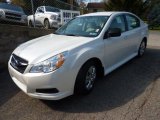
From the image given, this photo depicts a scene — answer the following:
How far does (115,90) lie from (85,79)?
33.2 inches

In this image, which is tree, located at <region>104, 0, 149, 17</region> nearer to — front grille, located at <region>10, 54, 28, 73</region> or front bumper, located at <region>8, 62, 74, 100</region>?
front grille, located at <region>10, 54, 28, 73</region>

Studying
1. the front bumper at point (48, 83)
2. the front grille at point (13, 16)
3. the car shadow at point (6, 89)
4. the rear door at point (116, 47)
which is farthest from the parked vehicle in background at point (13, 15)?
the front bumper at point (48, 83)

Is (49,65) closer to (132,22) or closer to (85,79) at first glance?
(85,79)

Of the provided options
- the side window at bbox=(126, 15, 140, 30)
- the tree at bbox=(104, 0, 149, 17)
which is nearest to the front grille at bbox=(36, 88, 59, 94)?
the side window at bbox=(126, 15, 140, 30)

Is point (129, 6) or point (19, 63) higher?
point (129, 6)

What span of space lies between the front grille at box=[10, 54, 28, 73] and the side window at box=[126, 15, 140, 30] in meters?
3.29

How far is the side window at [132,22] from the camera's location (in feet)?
20.2

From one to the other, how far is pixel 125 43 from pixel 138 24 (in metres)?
1.57

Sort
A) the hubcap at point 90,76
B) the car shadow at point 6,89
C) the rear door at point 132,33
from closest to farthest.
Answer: the hubcap at point 90,76 < the car shadow at point 6,89 < the rear door at point 132,33

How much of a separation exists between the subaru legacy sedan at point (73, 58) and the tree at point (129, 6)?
14.5 meters

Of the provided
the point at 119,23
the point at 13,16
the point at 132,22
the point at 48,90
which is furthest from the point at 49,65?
the point at 13,16

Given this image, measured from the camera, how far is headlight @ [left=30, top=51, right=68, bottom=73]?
3.65 meters

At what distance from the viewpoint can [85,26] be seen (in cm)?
519

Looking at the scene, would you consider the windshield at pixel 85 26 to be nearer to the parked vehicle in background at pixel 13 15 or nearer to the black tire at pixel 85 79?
the black tire at pixel 85 79
